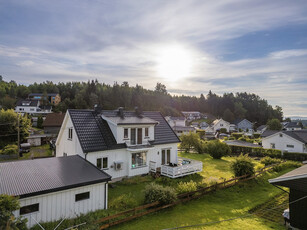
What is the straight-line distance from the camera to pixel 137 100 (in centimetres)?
9812

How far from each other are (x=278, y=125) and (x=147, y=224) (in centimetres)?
8647

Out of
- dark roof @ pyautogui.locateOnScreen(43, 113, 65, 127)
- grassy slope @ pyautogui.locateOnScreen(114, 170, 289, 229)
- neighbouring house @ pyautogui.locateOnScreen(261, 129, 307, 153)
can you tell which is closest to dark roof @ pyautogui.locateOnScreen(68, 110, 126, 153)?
grassy slope @ pyautogui.locateOnScreen(114, 170, 289, 229)

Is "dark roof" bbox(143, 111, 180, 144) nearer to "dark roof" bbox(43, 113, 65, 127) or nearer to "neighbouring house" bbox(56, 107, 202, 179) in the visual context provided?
"neighbouring house" bbox(56, 107, 202, 179)

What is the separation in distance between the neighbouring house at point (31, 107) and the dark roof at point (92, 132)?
77.1 m

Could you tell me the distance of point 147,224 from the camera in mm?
10562

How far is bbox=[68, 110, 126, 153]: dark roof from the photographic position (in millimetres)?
16562

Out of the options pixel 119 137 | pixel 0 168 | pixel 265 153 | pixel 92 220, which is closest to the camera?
pixel 92 220

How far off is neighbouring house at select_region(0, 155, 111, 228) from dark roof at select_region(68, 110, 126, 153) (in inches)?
137

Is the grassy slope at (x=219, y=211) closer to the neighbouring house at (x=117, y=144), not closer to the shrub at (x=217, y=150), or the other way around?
the neighbouring house at (x=117, y=144)

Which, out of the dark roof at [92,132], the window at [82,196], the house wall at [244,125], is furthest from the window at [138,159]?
the house wall at [244,125]

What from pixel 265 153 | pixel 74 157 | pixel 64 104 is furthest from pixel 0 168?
pixel 64 104

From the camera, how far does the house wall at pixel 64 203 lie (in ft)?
31.6

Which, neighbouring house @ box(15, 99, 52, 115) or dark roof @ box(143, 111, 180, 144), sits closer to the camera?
dark roof @ box(143, 111, 180, 144)

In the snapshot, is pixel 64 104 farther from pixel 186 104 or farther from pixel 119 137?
pixel 186 104
